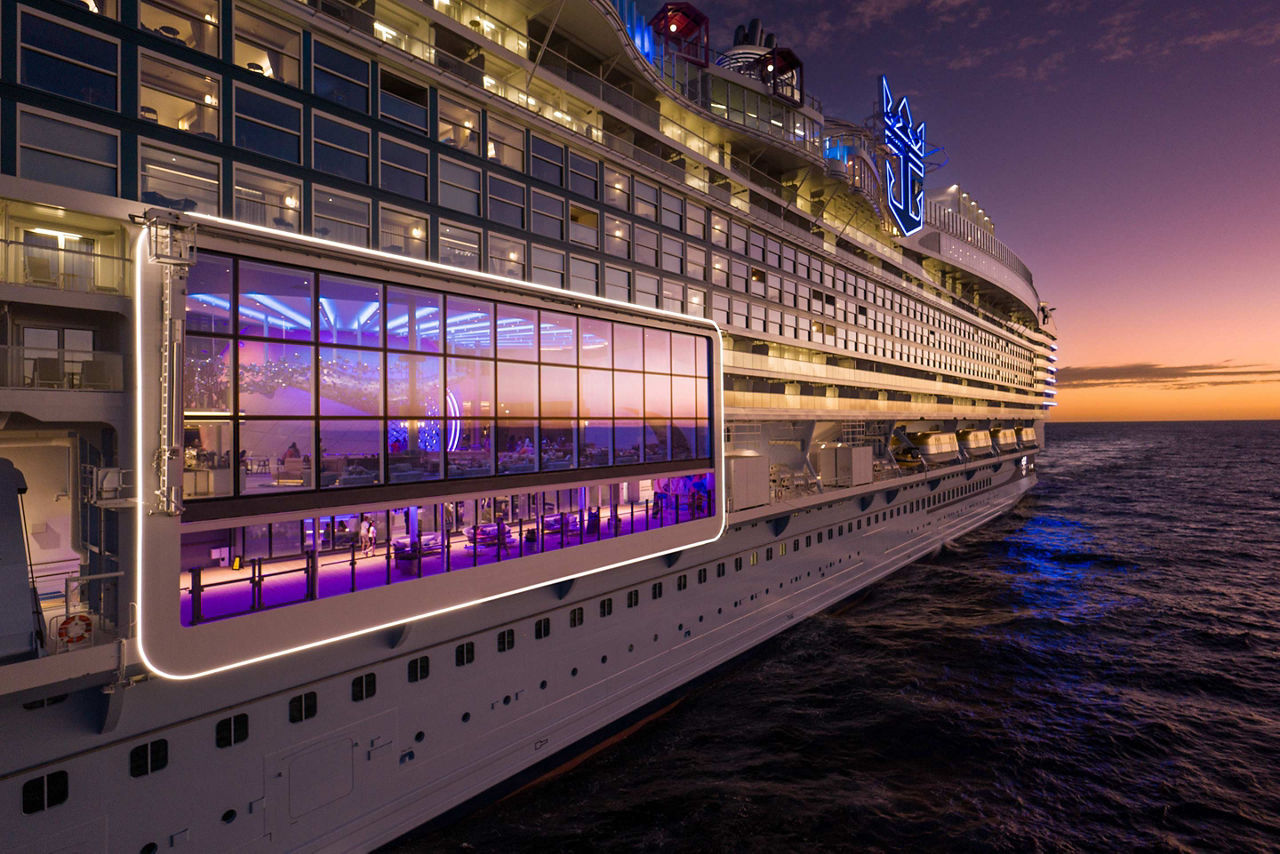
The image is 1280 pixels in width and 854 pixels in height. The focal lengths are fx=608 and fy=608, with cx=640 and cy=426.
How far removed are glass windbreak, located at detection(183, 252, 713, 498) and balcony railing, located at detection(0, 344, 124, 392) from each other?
44.5 inches

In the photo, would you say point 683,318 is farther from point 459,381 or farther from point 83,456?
point 83,456

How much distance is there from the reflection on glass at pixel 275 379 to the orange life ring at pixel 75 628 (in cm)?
427

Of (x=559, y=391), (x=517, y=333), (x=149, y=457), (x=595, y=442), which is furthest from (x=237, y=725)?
(x=595, y=442)

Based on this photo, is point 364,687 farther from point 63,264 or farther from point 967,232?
point 967,232

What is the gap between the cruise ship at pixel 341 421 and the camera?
36.0ft

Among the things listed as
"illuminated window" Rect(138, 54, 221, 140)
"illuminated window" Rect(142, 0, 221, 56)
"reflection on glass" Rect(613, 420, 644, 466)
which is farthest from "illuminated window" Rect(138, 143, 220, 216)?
"reflection on glass" Rect(613, 420, 644, 466)

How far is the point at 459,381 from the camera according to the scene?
16.4 m

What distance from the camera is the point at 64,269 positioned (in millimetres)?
11242

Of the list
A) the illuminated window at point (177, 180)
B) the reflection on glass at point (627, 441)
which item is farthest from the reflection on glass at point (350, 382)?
the reflection on glass at point (627, 441)

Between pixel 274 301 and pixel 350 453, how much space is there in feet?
11.9

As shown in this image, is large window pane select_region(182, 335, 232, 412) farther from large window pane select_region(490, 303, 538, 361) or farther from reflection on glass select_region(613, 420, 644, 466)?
reflection on glass select_region(613, 420, 644, 466)

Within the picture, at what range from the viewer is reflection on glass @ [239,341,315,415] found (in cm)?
1223

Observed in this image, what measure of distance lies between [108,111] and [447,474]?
405 inches

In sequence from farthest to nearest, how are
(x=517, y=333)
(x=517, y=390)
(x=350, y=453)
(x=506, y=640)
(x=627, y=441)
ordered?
(x=627, y=441) < (x=517, y=333) < (x=517, y=390) < (x=506, y=640) < (x=350, y=453)
